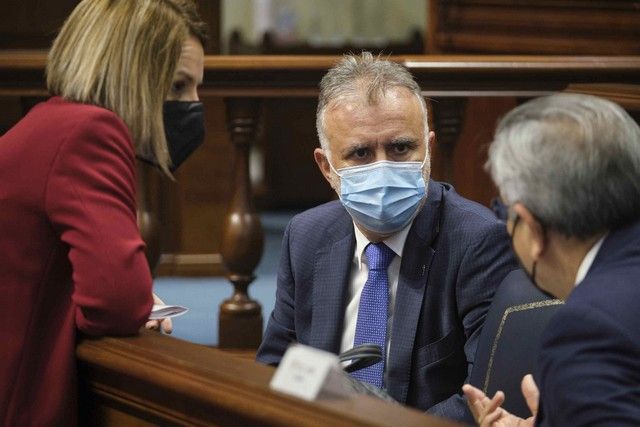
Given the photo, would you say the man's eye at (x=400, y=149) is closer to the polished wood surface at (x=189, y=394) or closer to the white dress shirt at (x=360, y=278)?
the white dress shirt at (x=360, y=278)

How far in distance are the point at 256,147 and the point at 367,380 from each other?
6.38m

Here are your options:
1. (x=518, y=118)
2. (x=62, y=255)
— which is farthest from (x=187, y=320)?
(x=518, y=118)

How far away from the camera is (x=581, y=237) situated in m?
1.85

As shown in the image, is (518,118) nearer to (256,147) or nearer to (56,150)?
(56,150)

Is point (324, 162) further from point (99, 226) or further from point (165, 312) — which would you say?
point (99, 226)

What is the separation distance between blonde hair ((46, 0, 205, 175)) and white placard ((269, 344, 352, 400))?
2.48 ft

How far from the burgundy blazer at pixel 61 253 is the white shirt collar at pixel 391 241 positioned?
67 centimetres

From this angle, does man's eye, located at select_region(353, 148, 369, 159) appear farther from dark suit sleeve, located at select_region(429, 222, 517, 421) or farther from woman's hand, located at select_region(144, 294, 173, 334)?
woman's hand, located at select_region(144, 294, 173, 334)

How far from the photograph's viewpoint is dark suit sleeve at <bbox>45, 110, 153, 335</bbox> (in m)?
2.21

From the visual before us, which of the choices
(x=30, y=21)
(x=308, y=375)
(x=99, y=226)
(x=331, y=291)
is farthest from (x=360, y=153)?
(x=30, y=21)

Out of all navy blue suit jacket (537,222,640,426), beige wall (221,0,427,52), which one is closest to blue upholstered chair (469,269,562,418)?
navy blue suit jacket (537,222,640,426)

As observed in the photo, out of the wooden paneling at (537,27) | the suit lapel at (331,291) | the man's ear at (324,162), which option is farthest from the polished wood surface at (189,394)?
the wooden paneling at (537,27)

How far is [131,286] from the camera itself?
2.23 metres

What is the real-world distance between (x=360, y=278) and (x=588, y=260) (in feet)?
3.31
